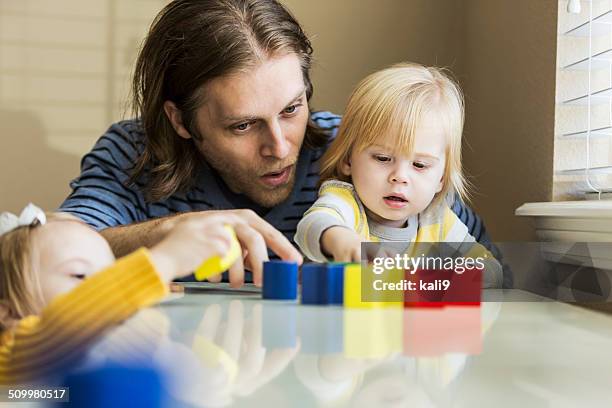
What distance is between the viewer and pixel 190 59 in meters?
1.63

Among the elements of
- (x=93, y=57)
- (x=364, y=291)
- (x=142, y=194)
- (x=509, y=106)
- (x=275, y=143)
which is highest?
(x=93, y=57)

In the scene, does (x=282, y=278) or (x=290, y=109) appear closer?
(x=282, y=278)

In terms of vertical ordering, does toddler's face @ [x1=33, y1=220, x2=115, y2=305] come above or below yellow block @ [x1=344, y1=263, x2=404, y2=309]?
above

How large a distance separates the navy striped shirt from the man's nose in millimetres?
191

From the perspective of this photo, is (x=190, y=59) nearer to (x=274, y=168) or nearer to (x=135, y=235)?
(x=274, y=168)

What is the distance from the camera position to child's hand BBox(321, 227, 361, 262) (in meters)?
1.15

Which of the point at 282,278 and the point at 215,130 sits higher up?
the point at 215,130

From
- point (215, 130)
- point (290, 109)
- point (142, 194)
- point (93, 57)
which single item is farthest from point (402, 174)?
point (93, 57)

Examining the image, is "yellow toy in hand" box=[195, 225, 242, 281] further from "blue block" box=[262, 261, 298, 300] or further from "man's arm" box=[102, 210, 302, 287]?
"blue block" box=[262, 261, 298, 300]

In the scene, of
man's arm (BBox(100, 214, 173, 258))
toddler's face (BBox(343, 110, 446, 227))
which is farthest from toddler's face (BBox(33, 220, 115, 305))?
toddler's face (BBox(343, 110, 446, 227))

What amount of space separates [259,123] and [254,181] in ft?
0.46

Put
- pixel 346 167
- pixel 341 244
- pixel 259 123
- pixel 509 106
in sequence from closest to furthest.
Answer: pixel 341 244 < pixel 346 167 < pixel 259 123 < pixel 509 106

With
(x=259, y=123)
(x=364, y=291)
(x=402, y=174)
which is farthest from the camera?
(x=259, y=123)

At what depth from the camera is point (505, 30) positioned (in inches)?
75.0
